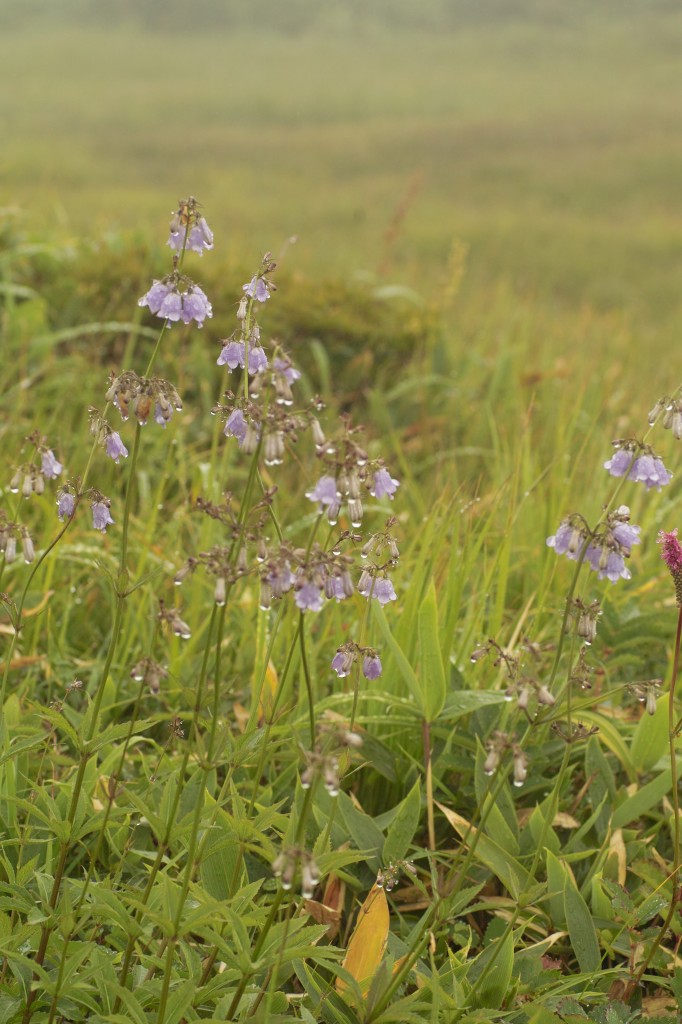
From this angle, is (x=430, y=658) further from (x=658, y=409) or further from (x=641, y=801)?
(x=658, y=409)

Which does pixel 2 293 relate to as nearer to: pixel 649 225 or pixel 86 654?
pixel 86 654

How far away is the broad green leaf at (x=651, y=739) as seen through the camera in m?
2.80

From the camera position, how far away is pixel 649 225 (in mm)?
17859

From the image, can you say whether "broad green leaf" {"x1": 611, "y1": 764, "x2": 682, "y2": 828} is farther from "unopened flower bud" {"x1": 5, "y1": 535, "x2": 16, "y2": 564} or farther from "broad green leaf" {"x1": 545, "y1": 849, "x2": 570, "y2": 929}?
"unopened flower bud" {"x1": 5, "y1": 535, "x2": 16, "y2": 564}

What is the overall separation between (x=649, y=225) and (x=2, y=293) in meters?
14.4

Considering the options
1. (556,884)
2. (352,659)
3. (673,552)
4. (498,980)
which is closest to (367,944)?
(498,980)

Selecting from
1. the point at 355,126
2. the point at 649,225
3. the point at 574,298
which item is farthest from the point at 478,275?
the point at 355,126

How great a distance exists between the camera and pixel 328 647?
3533 millimetres

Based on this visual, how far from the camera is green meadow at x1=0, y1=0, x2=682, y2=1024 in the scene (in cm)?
175

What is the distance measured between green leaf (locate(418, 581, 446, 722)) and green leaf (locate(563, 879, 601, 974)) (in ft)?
1.93

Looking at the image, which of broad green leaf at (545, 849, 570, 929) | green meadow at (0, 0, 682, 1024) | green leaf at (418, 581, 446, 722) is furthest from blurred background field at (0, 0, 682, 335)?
broad green leaf at (545, 849, 570, 929)

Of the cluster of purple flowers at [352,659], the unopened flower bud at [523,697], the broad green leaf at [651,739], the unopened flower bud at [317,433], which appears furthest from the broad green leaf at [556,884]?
the unopened flower bud at [317,433]

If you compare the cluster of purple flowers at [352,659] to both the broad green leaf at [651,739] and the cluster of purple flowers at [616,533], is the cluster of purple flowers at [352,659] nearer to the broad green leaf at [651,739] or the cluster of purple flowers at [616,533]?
the cluster of purple flowers at [616,533]

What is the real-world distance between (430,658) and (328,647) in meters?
0.87
